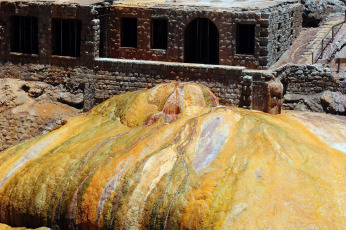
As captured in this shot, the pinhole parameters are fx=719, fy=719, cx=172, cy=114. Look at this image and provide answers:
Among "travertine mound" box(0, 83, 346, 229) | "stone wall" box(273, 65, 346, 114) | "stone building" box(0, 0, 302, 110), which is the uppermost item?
"stone building" box(0, 0, 302, 110)

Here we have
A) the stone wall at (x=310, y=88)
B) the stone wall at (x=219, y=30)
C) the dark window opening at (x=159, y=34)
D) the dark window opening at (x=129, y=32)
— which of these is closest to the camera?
the stone wall at (x=310, y=88)

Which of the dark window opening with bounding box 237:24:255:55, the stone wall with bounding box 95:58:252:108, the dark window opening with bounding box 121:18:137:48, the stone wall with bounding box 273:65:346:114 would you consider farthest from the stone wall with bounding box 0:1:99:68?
the stone wall with bounding box 273:65:346:114

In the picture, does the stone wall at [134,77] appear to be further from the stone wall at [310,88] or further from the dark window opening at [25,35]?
the stone wall at [310,88]

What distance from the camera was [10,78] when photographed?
1038 inches

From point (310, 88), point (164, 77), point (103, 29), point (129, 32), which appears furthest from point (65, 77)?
point (310, 88)

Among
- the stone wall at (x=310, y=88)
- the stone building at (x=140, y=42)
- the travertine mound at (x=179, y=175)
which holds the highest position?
the stone building at (x=140, y=42)

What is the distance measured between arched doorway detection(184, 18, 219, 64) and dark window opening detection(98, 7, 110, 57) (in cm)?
294

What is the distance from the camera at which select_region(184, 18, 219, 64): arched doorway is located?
25.9 metres

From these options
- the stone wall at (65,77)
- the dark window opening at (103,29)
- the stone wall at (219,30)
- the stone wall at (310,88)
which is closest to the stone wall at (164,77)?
the stone wall at (65,77)

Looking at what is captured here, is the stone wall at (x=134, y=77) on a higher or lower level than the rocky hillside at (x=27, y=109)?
higher

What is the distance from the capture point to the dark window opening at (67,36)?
84.8 ft

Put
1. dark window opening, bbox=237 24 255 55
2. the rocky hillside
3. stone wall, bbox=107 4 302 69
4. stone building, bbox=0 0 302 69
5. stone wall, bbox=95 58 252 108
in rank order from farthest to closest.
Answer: the rocky hillside, dark window opening, bbox=237 24 255 55, stone building, bbox=0 0 302 69, stone wall, bbox=107 4 302 69, stone wall, bbox=95 58 252 108

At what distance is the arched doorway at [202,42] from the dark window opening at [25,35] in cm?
577

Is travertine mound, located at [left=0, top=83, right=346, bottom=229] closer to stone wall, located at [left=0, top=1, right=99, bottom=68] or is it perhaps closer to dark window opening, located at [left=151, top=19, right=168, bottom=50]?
stone wall, located at [left=0, top=1, right=99, bottom=68]
